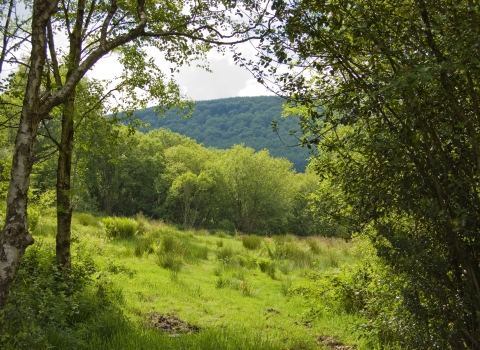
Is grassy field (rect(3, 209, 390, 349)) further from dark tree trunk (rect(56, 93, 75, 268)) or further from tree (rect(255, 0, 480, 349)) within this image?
tree (rect(255, 0, 480, 349))

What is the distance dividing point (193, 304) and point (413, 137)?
540cm

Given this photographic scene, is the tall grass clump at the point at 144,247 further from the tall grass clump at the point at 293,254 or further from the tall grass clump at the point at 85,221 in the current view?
the tall grass clump at the point at 293,254

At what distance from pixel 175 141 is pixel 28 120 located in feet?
170

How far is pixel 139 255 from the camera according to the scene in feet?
34.8

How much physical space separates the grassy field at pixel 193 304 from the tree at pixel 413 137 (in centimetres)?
197

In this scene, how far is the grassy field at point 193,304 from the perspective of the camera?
15.3 ft

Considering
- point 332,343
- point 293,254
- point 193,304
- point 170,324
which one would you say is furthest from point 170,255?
point 332,343

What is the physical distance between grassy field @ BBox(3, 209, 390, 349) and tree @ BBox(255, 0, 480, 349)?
1.97m

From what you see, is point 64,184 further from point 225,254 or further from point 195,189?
point 195,189

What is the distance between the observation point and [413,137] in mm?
2832

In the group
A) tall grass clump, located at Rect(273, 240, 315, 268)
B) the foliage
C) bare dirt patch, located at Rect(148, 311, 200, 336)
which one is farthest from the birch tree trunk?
tall grass clump, located at Rect(273, 240, 315, 268)

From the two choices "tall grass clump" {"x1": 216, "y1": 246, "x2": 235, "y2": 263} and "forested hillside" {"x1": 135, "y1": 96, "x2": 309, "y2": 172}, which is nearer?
"tall grass clump" {"x1": 216, "y1": 246, "x2": 235, "y2": 263}

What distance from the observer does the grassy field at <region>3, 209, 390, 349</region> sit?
4648mm

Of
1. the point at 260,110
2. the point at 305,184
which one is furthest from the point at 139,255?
the point at 260,110
